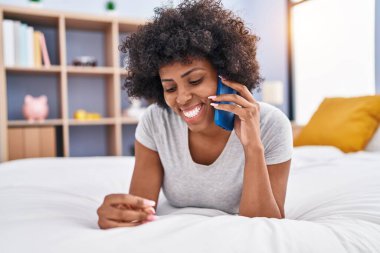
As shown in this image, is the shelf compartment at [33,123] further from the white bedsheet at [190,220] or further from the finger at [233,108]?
the finger at [233,108]

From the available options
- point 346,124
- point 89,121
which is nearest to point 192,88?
point 346,124

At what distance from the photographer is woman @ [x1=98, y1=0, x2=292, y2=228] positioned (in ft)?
3.25

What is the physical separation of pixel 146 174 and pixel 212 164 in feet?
0.75

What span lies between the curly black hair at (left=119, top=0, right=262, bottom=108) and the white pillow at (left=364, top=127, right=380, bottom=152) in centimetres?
131

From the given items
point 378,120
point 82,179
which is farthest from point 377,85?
point 82,179

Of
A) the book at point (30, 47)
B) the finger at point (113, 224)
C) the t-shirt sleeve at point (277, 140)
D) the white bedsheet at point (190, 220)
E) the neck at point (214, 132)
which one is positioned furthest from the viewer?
the book at point (30, 47)

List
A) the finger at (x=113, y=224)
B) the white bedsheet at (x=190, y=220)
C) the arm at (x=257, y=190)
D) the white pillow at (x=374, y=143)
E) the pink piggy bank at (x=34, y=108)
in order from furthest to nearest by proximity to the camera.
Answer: the pink piggy bank at (x=34, y=108)
the white pillow at (x=374, y=143)
the arm at (x=257, y=190)
the finger at (x=113, y=224)
the white bedsheet at (x=190, y=220)

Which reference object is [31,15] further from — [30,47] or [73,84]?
[73,84]

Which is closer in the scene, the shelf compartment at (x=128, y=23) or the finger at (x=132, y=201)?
the finger at (x=132, y=201)

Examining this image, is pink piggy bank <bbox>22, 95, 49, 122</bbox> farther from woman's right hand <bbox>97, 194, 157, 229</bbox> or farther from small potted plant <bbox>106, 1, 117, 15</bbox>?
woman's right hand <bbox>97, 194, 157, 229</bbox>

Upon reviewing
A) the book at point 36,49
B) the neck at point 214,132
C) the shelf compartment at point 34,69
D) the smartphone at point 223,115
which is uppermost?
the book at point 36,49

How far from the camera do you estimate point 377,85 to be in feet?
9.30

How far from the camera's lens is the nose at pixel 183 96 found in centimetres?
103

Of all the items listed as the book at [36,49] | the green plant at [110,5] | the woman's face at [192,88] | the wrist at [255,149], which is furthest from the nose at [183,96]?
the green plant at [110,5]
